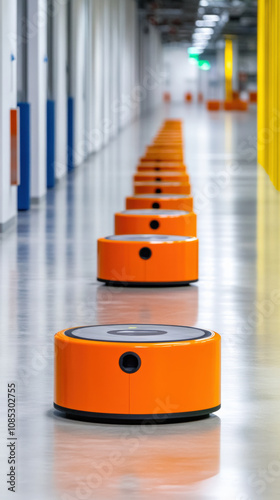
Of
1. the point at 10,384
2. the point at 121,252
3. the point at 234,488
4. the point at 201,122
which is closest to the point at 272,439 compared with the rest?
the point at 234,488

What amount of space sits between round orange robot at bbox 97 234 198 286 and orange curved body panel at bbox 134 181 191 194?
466cm

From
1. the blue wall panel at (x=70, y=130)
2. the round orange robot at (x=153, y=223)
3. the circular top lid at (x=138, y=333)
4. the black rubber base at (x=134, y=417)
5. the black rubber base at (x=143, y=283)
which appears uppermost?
the blue wall panel at (x=70, y=130)

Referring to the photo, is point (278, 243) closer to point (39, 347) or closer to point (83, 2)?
point (39, 347)

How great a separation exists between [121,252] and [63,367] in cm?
405

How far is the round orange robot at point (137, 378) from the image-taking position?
4660mm

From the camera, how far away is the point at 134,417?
4695mm

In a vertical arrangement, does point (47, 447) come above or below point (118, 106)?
below

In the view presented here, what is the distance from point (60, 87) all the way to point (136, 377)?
50.6ft

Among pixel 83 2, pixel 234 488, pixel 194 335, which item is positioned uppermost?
pixel 83 2

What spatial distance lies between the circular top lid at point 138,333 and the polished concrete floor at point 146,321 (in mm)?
341

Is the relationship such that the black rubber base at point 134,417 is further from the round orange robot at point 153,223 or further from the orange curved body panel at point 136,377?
the round orange robot at point 153,223

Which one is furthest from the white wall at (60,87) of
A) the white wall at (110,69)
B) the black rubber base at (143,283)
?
the black rubber base at (143,283)

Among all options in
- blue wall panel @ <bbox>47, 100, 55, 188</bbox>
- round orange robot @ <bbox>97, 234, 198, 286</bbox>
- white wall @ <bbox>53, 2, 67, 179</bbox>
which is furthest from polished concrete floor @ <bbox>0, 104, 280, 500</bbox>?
white wall @ <bbox>53, 2, 67, 179</bbox>

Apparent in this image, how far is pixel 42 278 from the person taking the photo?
355 inches
